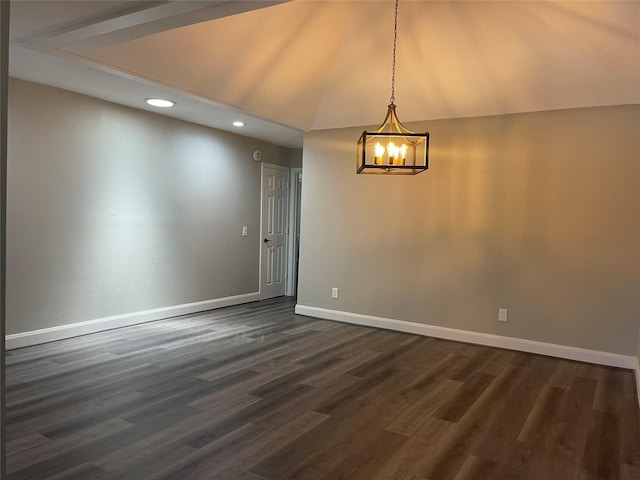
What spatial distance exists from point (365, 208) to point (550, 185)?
199cm

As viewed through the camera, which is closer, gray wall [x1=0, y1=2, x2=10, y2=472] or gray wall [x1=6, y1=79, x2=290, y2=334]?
gray wall [x1=0, y1=2, x2=10, y2=472]

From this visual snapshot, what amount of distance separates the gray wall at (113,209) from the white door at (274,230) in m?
0.41

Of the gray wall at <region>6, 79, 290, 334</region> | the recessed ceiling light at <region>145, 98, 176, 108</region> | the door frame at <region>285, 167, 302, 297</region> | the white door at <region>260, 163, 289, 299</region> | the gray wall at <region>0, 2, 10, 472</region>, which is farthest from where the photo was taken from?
the door frame at <region>285, 167, 302, 297</region>

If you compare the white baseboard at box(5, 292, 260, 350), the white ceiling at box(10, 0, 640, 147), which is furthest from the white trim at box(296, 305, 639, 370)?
the white ceiling at box(10, 0, 640, 147)

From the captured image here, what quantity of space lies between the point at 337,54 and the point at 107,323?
363 cm

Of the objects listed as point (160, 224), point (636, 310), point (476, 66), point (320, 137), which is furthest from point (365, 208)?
point (636, 310)

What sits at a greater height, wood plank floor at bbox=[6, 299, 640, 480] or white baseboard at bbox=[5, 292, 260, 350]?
white baseboard at bbox=[5, 292, 260, 350]

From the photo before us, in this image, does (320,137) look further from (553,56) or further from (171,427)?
(171,427)

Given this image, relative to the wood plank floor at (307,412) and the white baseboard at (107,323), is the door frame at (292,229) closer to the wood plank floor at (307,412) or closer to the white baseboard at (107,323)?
the white baseboard at (107,323)

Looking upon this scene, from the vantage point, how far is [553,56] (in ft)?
12.6

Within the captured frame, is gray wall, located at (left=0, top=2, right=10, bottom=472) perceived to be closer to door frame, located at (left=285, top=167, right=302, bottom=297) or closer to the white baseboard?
the white baseboard

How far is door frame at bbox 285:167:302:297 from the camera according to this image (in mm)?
7387

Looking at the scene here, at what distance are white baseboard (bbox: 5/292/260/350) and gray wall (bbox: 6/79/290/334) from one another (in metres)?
0.06

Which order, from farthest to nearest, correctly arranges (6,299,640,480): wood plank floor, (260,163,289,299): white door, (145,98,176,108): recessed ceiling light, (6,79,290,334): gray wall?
1. (260,163,289,299): white door
2. (145,98,176,108): recessed ceiling light
3. (6,79,290,334): gray wall
4. (6,299,640,480): wood plank floor
